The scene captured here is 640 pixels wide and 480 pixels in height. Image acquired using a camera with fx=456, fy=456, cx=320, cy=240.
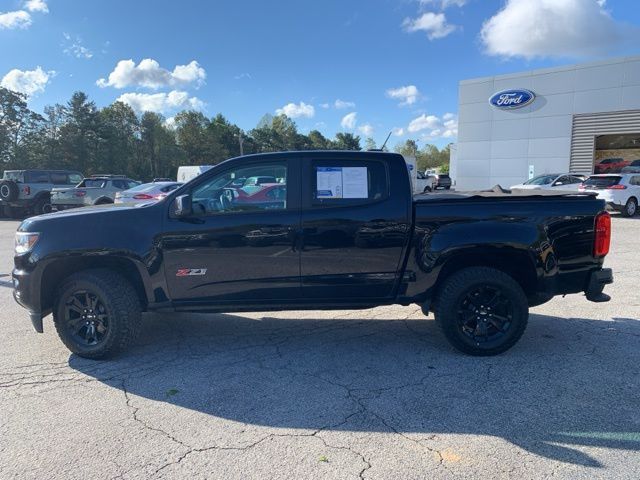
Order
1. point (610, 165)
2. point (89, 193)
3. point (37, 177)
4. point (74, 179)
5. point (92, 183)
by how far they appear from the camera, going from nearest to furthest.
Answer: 1. point (89, 193)
2. point (92, 183)
3. point (37, 177)
4. point (74, 179)
5. point (610, 165)

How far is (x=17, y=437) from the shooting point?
2.96m

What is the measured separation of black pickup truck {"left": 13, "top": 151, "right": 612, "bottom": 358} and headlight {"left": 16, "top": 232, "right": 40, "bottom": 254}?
15 mm

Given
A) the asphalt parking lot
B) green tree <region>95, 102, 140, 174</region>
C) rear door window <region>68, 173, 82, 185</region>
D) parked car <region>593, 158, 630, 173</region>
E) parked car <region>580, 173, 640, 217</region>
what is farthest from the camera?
green tree <region>95, 102, 140, 174</region>

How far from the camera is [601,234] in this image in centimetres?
416

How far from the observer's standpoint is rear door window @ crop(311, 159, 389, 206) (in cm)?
413

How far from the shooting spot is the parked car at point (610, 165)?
27.2m

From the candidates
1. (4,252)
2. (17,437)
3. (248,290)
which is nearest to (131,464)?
(17,437)

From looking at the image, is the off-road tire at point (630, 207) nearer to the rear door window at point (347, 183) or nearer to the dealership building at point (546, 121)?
the dealership building at point (546, 121)

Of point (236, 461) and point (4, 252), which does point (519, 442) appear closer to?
point (236, 461)

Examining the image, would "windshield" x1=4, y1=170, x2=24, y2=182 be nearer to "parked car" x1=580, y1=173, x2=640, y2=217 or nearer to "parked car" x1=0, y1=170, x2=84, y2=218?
"parked car" x1=0, y1=170, x2=84, y2=218

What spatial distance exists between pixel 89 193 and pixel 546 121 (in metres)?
23.3

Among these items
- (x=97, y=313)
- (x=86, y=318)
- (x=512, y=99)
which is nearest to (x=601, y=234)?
(x=97, y=313)

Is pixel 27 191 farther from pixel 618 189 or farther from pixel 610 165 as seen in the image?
pixel 610 165

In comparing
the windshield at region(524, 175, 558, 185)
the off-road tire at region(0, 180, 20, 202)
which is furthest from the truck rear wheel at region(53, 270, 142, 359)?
the windshield at region(524, 175, 558, 185)
